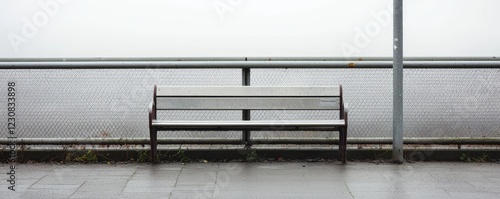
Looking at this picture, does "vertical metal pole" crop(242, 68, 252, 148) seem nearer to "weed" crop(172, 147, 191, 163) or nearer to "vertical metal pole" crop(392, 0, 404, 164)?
"weed" crop(172, 147, 191, 163)

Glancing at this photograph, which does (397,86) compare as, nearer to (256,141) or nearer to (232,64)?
(256,141)

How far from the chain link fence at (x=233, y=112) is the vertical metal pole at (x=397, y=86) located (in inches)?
12.0

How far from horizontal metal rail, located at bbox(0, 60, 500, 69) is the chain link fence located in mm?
86

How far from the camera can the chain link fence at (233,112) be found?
733 cm

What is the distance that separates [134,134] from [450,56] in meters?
3.41

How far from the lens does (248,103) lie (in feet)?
23.8

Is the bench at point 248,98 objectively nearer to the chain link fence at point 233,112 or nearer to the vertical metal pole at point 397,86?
the chain link fence at point 233,112

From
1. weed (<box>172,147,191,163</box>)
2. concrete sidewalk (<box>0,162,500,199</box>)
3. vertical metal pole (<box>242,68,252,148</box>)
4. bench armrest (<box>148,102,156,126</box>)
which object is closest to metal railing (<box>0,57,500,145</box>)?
vertical metal pole (<box>242,68,252,148</box>)

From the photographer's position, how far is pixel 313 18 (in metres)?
7.95

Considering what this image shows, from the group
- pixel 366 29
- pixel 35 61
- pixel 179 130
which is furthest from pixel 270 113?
pixel 35 61

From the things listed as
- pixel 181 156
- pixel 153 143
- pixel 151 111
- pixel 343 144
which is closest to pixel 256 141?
pixel 181 156

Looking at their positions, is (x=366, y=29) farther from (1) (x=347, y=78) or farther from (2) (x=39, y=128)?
(2) (x=39, y=128)

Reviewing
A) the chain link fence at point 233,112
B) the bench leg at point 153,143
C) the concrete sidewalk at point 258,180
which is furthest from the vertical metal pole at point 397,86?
the bench leg at point 153,143

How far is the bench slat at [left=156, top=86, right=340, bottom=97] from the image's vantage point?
7.25 metres
